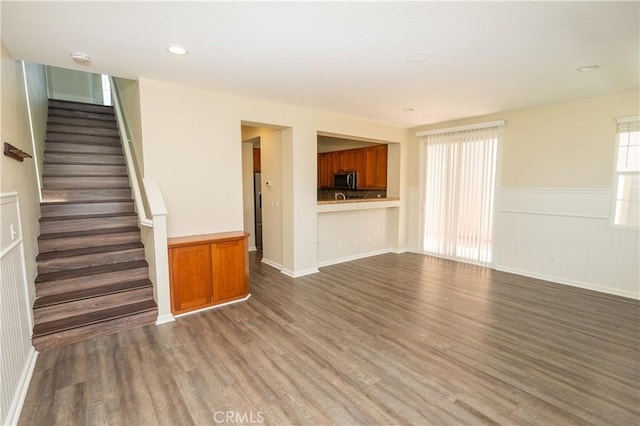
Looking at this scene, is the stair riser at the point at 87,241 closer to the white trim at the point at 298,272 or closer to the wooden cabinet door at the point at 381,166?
the white trim at the point at 298,272

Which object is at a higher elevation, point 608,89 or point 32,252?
point 608,89

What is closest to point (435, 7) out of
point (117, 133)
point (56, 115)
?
point (117, 133)

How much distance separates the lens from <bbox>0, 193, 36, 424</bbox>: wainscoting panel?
1879 mm

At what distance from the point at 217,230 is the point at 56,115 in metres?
3.62

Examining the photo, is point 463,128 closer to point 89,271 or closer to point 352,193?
point 352,193

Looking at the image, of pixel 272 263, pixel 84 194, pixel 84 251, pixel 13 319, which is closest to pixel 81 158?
pixel 84 194

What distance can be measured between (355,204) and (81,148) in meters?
4.43

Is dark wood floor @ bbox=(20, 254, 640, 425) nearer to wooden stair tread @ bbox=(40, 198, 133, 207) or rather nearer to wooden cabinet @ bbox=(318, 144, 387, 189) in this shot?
wooden stair tread @ bbox=(40, 198, 133, 207)

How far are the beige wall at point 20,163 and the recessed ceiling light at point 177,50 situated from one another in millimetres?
1296

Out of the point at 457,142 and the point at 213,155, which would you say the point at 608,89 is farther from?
the point at 213,155

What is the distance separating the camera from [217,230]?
4.00 metres

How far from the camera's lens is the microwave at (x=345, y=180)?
744 centimetres

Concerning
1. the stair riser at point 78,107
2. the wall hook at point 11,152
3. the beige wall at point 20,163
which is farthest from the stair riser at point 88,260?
the stair riser at point 78,107

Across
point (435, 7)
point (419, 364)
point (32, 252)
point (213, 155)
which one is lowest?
point (419, 364)
